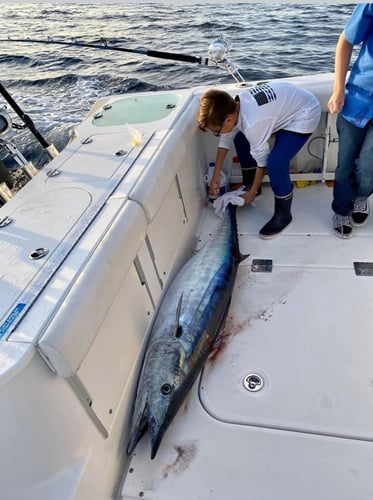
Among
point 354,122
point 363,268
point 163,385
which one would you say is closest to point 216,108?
point 354,122

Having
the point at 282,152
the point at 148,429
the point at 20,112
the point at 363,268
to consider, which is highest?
the point at 20,112

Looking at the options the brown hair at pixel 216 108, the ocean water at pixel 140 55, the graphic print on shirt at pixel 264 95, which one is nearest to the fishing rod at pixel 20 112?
the brown hair at pixel 216 108

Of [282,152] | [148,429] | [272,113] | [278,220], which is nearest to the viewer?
[148,429]

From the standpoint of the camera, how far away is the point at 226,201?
A: 282 cm

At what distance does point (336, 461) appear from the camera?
1499 mm

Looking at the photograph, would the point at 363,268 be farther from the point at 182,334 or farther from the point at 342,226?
the point at 182,334

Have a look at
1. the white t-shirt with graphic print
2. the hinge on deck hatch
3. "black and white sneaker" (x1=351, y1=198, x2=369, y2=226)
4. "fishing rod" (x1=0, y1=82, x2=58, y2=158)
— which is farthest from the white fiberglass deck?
"fishing rod" (x1=0, y1=82, x2=58, y2=158)

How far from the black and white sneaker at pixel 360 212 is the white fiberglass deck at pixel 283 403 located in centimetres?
26

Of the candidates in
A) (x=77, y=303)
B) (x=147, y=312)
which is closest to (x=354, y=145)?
(x=147, y=312)

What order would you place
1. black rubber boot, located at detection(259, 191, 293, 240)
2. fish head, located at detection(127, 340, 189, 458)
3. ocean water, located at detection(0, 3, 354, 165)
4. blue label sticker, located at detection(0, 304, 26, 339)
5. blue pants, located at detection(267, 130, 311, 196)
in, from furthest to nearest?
1. ocean water, located at detection(0, 3, 354, 165)
2. black rubber boot, located at detection(259, 191, 293, 240)
3. blue pants, located at detection(267, 130, 311, 196)
4. fish head, located at detection(127, 340, 189, 458)
5. blue label sticker, located at detection(0, 304, 26, 339)

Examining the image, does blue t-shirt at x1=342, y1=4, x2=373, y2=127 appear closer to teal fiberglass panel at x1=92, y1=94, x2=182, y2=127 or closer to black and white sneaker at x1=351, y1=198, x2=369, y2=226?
black and white sneaker at x1=351, y1=198, x2=369, y2=226

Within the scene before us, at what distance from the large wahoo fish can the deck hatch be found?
68 cm

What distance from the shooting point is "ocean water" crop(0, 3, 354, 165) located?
658 centimetres

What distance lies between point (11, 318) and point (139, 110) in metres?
1.87
